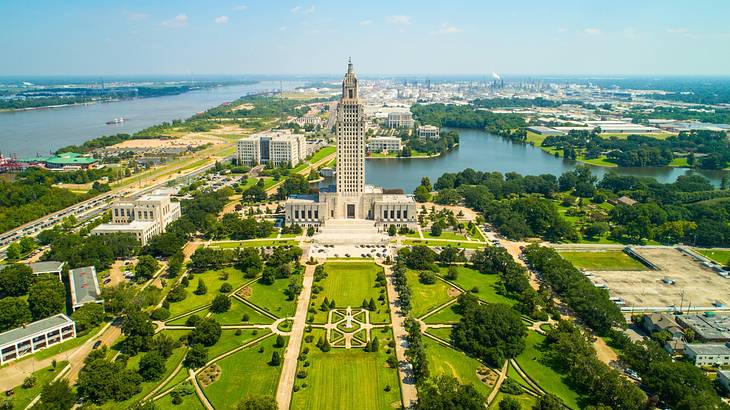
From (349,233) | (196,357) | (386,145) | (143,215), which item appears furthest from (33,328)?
(386,145)

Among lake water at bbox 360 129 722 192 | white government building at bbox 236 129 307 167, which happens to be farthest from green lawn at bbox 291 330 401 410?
white government building at bbox 236 129 307 167

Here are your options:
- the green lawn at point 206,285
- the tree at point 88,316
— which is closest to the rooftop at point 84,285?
the tree at point 88,316

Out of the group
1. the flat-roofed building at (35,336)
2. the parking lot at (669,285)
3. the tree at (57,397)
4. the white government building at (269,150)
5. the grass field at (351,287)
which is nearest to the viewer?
the tree at (57,397)

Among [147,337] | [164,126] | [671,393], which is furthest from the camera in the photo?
[164,126]

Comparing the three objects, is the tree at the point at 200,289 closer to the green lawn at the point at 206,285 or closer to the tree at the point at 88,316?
the green lawn at the point at 206,285

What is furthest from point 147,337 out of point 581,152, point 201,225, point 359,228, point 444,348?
point 581,152

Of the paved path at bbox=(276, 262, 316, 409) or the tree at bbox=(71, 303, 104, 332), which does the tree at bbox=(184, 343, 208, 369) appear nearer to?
the paved path at bbox=(276, 262, 316, 409)

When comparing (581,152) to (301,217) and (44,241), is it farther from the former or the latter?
(44,241)
